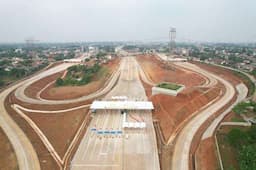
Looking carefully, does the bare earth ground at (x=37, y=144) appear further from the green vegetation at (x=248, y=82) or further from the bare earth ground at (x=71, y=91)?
the green vegetation at (x=248, y=82)

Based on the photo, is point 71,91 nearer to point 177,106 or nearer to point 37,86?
point 37,86

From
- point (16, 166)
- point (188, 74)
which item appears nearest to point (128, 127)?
point (16, 166)

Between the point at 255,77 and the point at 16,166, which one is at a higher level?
Answer: the point at 255,77

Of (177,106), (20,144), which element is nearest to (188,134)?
(177,106)

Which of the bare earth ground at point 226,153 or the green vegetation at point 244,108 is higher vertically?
the green vegetation at point 244,108

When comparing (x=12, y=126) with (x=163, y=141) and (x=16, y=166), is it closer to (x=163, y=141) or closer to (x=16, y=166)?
(x=16, y=166)

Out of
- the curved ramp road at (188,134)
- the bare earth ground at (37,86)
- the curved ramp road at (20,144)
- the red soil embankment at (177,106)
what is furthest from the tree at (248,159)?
the bare earth ground at (37,86)

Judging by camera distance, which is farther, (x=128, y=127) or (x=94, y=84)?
(x=94, y=84)
